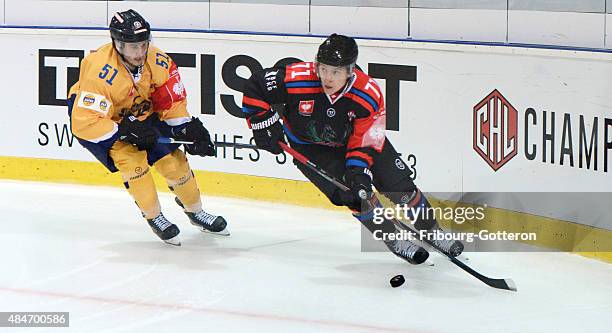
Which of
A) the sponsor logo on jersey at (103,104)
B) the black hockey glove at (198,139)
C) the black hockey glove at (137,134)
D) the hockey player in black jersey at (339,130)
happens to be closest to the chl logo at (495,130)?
the hockey player in black jersey at (339,130)

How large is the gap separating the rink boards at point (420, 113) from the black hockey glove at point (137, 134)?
1.52m

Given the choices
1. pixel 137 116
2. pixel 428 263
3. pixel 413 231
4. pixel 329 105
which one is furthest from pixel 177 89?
pixel 428 263

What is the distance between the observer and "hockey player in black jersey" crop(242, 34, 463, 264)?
14.7 ft

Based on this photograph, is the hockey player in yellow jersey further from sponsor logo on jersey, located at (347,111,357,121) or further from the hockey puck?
the hockey puck

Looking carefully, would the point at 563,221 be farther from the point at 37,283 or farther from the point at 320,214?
the point at 37,283

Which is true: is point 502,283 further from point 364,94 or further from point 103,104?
point 103,104

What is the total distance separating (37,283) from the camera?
4355 mm

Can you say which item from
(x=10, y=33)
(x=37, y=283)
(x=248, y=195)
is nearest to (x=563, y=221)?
(x=248, y=195)

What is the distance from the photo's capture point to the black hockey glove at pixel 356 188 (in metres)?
4.40

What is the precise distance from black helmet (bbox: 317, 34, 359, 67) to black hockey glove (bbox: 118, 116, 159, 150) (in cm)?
94

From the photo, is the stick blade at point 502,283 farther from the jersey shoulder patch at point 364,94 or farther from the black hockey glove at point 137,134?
the black hockey glove at point 137,134

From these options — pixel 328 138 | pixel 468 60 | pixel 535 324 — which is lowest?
pixel 535 324

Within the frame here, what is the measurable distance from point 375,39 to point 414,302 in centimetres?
212

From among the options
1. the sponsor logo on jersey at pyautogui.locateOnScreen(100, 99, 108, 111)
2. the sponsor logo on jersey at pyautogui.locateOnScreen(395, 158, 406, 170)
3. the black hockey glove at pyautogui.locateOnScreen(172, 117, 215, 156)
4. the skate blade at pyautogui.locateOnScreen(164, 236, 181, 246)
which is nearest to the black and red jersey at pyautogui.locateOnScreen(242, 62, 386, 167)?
the sponsor logo on jersey at pyautogui.locateOnScreen(395, 158, 406, 170)
